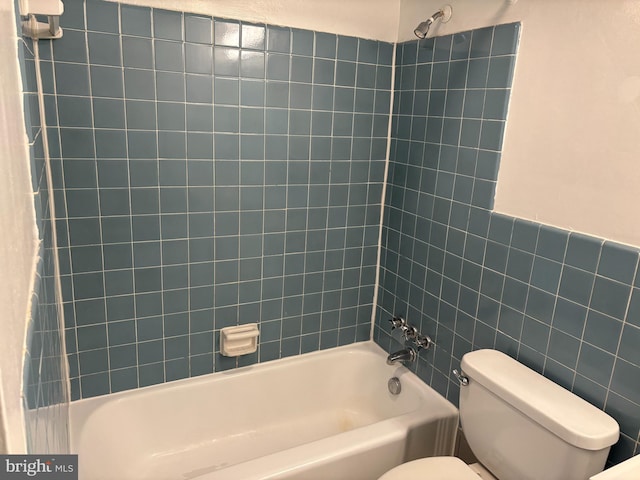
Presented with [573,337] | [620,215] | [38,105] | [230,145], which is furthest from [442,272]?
[38,105]

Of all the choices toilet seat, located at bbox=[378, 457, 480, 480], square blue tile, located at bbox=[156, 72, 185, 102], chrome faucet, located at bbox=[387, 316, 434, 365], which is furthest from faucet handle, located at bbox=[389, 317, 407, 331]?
square blue tile, located at bbox=[156, 72, 185, 102]

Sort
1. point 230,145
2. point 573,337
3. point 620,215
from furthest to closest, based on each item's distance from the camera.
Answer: point 230,145 → point 573,337 → point 620,215

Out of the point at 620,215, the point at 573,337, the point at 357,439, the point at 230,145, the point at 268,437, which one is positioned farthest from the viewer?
the point at 268,437

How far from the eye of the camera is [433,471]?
1.44 meters

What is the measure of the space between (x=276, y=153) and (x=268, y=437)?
1.27 metres

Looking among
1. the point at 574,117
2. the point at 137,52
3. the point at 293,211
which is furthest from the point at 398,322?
the point at 137,52

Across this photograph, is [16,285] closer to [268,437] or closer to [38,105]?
[38,105]

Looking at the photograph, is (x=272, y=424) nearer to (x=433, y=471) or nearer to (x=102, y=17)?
(x=433, y=471)

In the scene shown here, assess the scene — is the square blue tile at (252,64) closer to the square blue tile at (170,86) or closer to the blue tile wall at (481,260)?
the square blue tile at (170,86)

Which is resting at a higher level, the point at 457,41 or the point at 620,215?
the point at 457,41

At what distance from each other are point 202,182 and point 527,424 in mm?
1387

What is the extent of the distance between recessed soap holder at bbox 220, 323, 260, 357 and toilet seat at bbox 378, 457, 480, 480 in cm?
83

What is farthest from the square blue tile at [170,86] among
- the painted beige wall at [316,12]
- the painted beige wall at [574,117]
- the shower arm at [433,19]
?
the painted beige wall at [574,117]

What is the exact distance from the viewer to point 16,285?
21.9 inches
